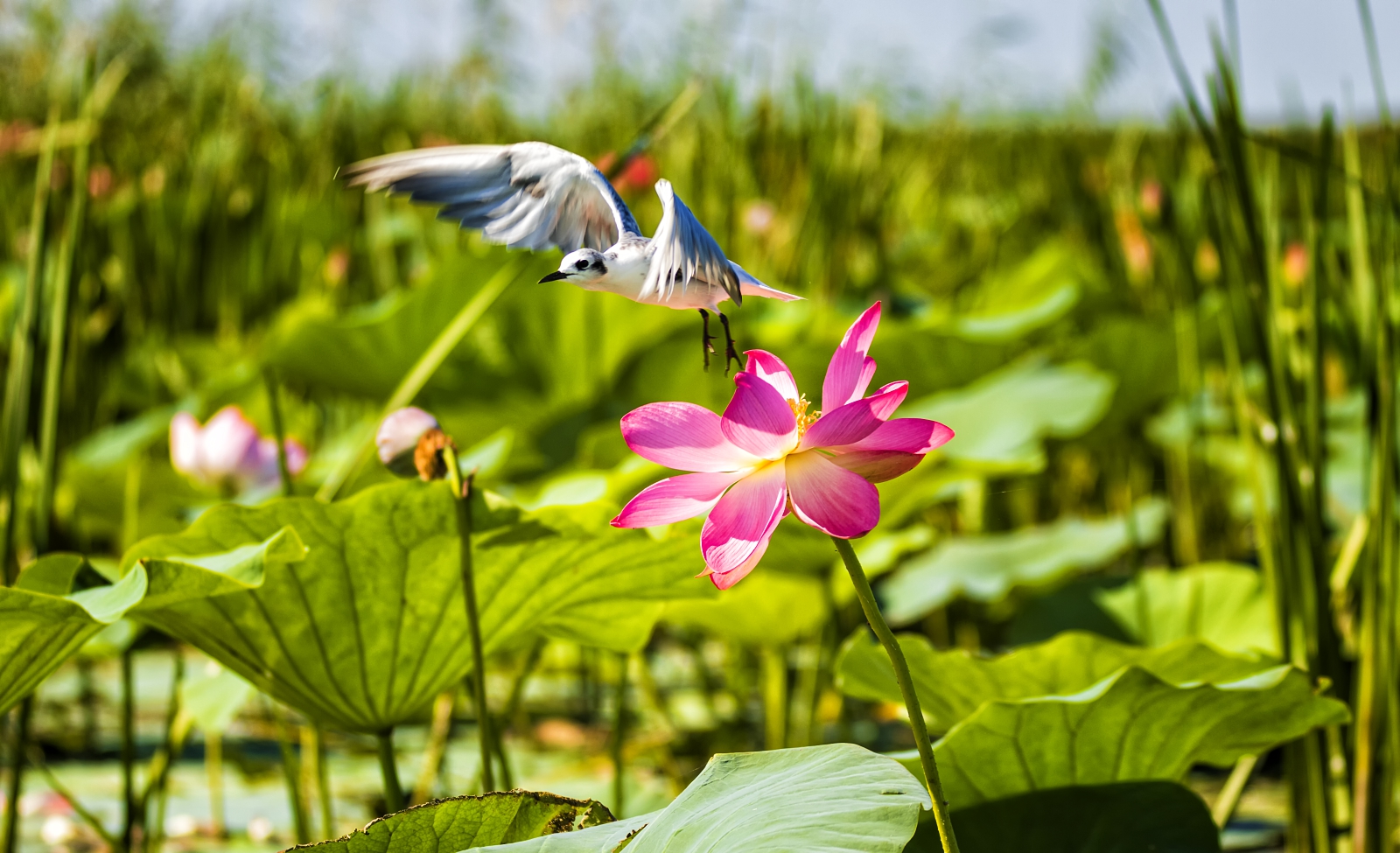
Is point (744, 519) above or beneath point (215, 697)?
above

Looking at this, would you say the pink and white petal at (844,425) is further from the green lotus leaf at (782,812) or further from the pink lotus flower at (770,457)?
the green lotus leaf at (782,812)

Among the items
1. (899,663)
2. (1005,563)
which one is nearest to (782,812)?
(899,663)

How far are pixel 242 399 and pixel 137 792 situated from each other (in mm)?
472

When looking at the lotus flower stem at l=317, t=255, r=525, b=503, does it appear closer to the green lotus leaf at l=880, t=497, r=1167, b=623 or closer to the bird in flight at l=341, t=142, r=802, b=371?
the bird in flight at l=341, t=142, r=802, b=371

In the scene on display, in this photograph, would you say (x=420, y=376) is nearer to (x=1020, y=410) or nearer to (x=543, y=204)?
(x=543, y=204)

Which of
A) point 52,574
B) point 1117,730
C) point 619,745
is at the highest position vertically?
point 52,574

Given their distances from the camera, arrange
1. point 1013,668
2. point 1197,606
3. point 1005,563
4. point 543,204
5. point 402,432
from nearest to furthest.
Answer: point 543,204, point 402,432, point 1013,668, point 1197,606, point 1005,563

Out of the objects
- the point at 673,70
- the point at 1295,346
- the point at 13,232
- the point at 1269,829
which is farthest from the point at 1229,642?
the point at 673,70

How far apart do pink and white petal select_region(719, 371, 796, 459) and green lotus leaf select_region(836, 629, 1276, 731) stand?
0.32 m

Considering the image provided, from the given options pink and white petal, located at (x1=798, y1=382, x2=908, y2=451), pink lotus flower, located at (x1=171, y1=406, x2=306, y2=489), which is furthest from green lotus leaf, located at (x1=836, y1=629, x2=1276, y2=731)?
pink lotus flower, located at (x1=171, y1=406, x2=306, y2=489)

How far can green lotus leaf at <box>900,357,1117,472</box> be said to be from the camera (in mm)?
1284

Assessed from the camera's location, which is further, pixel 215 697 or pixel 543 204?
pixel 215 697

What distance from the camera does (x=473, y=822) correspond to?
44 cm

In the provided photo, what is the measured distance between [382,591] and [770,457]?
1.10ft
